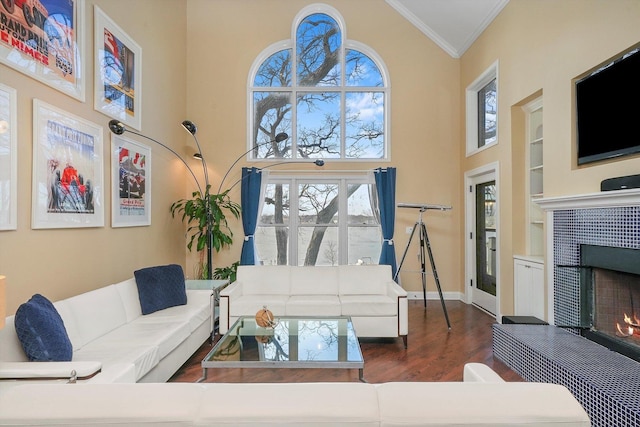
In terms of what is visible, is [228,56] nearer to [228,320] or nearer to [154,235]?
[154,235]

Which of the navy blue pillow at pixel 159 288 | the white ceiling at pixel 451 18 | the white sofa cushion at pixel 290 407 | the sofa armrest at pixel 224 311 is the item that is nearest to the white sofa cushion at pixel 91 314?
the navy blue pillow at pixel 159 288

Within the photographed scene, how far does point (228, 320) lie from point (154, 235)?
1.67 meters

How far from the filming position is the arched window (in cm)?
567

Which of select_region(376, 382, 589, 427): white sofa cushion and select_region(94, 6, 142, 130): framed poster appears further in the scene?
select_region(94, 6, 142, 130): framed poster

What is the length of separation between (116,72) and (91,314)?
239 cm

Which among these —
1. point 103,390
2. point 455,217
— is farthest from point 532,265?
point 103,390

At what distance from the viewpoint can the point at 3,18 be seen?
7.61ft

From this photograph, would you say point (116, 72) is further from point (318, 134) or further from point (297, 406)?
point (297, 406)

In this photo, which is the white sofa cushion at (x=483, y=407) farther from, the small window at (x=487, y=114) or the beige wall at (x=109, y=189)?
the small window at (x=487, y=114)

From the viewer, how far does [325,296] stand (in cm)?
390

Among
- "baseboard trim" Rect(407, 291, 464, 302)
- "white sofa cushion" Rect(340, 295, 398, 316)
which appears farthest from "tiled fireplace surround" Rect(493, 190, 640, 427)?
"baseboard trim" Rect(407, 291, 464, 302)

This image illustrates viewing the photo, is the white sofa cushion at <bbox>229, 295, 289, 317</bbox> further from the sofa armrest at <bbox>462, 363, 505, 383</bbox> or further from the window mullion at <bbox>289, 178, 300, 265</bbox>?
the sofa armrest at <bbox>462, 363, 505, 383</bbox>

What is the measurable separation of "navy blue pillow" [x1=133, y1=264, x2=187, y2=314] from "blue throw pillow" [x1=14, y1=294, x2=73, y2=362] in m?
1.21

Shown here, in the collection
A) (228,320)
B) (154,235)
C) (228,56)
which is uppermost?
(228,56)
